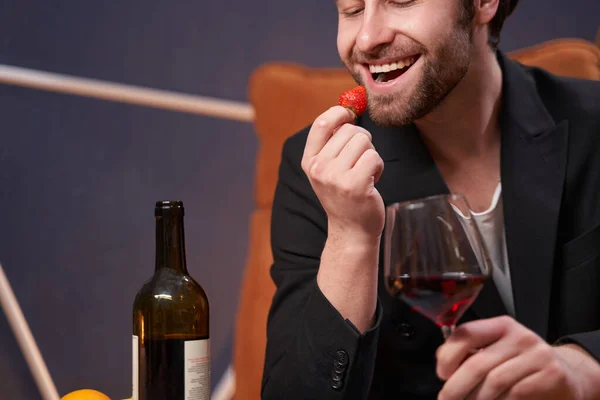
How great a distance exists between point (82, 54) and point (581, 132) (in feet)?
4.19

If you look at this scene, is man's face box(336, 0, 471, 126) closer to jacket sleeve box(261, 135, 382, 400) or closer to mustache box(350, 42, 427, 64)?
mustache box(350, 42, 427, 64)

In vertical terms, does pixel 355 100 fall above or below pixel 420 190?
above

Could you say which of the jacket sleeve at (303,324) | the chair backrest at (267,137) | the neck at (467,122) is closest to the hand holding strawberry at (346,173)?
the jacket sleeve at (303,324)

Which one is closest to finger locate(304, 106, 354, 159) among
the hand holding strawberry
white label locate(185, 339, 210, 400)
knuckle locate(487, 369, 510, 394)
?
the hand holding strawberry

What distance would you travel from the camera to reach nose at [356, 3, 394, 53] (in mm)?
1085

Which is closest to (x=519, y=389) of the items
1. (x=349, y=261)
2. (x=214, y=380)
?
(x=349, y=261)

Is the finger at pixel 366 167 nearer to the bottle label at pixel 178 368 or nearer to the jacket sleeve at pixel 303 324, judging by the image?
the jacket sleeve at pixel 303 324

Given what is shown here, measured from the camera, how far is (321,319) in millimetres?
907

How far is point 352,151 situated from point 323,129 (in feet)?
0.22

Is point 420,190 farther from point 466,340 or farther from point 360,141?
point 466,340

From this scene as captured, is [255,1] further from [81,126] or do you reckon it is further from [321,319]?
[321,319]

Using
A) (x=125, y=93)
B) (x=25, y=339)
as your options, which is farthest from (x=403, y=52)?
(x=25, y=339)

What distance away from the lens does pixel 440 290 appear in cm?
64

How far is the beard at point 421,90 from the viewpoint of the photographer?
43.3 inches
